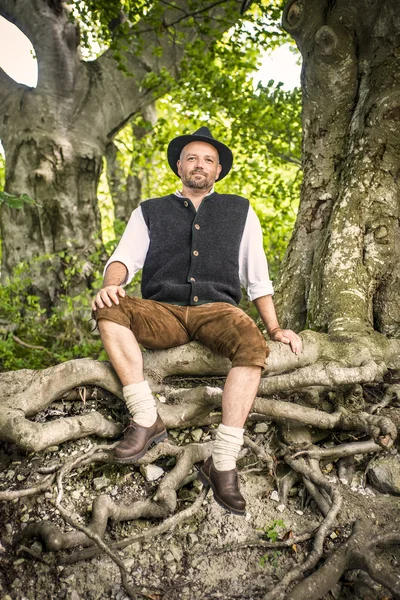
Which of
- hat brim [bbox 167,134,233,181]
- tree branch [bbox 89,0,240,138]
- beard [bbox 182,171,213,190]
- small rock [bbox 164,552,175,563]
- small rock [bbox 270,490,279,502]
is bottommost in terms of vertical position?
small rock [bbox 164,552,175,563]

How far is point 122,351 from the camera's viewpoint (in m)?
3.06

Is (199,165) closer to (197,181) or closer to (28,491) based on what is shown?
(197,181)

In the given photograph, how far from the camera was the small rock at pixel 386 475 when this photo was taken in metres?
3.12

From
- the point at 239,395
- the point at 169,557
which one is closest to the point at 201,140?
the point at 239,395

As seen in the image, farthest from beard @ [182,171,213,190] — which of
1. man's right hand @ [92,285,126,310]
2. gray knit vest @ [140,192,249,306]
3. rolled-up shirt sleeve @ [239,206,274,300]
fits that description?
man's right hand @ [92,285,126,310]

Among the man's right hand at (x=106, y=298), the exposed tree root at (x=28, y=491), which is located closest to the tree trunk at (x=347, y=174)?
the man's right hand at (x=106, y=298)

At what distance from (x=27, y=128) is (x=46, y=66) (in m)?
1.19

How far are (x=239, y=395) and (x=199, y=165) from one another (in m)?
1.91

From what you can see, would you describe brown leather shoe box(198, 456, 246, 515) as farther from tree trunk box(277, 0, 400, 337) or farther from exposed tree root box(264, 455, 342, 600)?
tree trunk box(277, 0, 400, 337)

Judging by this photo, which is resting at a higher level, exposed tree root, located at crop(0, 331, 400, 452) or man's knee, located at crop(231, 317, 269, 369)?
man's knee, located at crop(231, 317, 269, 369)

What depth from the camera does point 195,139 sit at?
389 cm

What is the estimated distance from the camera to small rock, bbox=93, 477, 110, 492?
118 inches

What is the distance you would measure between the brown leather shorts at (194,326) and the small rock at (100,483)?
36.2 inches

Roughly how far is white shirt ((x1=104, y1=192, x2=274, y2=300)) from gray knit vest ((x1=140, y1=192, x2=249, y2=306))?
7 centimetres
